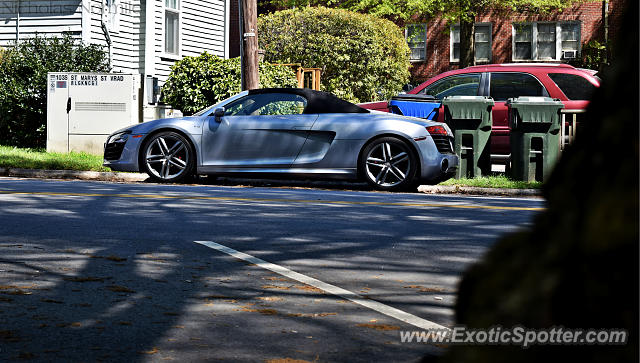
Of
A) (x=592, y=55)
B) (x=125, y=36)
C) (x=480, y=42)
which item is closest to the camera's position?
(x=125, y=36)

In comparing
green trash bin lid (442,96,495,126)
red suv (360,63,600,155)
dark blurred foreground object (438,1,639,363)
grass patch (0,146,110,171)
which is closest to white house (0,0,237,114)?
grass patch (0,146,110,171)

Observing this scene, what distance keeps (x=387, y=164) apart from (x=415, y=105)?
9.72 ft

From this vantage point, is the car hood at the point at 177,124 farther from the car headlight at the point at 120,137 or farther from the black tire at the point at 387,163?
the black tire at the point at 387,163

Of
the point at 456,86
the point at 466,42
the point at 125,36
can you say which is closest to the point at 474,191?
the point at 456,86

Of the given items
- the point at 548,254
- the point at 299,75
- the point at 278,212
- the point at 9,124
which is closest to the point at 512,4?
the point at 299,75

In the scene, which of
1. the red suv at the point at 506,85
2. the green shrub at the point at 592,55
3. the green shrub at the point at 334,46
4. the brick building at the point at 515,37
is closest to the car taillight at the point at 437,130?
the red suv at the point at 506,85

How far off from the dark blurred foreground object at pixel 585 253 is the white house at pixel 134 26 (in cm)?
1867

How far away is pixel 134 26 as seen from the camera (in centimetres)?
2455

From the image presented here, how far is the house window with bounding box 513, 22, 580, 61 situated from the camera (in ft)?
132

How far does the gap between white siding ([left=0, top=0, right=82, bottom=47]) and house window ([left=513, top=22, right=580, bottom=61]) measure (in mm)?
23645

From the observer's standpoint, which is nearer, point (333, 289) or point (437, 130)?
point (333, 289)

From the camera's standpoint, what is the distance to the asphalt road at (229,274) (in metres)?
4.37

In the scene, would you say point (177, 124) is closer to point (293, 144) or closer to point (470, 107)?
point (293, 144)

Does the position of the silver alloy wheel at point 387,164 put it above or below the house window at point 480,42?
below
